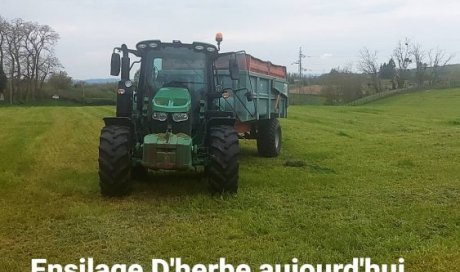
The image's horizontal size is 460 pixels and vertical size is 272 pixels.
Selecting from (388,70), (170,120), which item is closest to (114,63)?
(170,120)

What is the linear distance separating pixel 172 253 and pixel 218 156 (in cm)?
259

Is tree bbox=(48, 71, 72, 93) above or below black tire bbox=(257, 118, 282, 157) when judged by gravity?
above

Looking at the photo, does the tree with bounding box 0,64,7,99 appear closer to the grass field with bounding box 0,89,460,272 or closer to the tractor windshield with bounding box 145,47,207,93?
the grass field with bounding box 0,89,460,272

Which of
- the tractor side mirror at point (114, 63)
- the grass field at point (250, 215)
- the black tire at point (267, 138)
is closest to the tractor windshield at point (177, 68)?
the tractor side mirror at point (114, 63)

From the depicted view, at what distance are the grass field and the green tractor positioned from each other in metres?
0.43

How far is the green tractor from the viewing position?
25.6 feet

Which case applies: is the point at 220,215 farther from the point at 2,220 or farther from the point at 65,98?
the point at 65,98

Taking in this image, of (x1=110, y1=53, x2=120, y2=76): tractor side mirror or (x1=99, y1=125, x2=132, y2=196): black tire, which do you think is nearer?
(x1=99, y1=125, x2=132, y2=196): black tire

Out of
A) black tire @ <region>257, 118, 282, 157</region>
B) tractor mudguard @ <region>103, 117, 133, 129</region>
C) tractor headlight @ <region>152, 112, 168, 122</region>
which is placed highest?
tractor headlight @ <region>152, 112, 168, 122</region>

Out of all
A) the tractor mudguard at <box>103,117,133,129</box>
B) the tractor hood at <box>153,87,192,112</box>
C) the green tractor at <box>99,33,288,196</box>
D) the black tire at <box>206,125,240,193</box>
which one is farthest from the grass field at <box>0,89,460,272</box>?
the tractor hood at <box>153,87,192,112</box>

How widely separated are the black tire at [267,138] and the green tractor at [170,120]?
108 inches

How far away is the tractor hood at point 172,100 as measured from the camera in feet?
26.8

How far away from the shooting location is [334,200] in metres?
7.83

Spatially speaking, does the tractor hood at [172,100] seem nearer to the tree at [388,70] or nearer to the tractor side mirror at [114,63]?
the tractor side mirror at [114,63]
